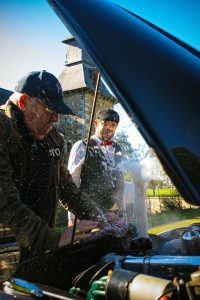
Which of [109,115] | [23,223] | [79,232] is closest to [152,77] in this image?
[109,115]

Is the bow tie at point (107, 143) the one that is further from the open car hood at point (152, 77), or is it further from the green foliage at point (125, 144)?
the open car hood at point (152, 77)

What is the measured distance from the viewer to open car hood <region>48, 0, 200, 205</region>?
0.93m

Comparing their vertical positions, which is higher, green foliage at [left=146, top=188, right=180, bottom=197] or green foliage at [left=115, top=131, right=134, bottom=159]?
green foliage at [left=115, top=131, right=134, bottom=159]

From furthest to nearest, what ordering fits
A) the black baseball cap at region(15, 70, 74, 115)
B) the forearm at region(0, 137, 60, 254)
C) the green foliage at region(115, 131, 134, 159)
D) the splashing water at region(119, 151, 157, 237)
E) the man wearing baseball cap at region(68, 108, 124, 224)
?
1. the black baseball cap at region(15, 70, 74, 115)
2. the forearm at region(0, 137, 60, 254)
3. the man wearing baseball cap at region(68, 108, 124, 224)
4. the green foliage at region(115, 131, 134, 159)
5. the splashing water at region(119, 151, 157, 237)

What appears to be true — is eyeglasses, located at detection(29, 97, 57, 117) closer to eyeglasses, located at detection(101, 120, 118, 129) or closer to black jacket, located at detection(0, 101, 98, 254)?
black jacket, located at detection(0, 101, 98, 254)

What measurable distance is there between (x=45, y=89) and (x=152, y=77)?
1.08 metres

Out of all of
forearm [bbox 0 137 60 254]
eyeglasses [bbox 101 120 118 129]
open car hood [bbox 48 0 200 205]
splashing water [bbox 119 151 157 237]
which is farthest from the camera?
forearm [bbox 0 137 60 254]

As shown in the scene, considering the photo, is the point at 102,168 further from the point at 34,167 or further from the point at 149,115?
the point at 149,115

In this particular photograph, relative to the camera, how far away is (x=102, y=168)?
5.90 ft

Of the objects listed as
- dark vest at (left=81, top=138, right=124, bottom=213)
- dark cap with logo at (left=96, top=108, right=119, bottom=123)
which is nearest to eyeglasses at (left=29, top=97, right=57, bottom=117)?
dark vest at (left=81, top=138, right=124, bottom=213)

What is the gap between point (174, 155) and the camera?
0.93m

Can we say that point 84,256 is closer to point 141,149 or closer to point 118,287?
point 118,287

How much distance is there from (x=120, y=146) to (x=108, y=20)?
0.48 meters

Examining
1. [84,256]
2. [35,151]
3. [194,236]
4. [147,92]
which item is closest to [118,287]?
[194,236]
